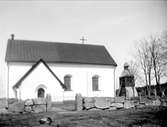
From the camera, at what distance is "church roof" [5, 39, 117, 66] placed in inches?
1166

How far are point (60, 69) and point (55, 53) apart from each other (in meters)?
2.88

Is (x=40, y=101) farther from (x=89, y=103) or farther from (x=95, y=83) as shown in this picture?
(x=95, y=83)

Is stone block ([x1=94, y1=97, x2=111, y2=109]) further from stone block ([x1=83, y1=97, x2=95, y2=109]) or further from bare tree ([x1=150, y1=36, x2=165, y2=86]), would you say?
bare tree ([x1=150, y1=36, x2=165, y2=86])

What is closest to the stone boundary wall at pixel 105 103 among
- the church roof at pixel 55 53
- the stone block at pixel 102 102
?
the stone block at pixel 102 102

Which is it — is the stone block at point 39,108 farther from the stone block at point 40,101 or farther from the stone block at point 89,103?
the stone block at point 89,103

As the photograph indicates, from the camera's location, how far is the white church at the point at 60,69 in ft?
83.1

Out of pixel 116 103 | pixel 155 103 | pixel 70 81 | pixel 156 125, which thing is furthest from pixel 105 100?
pixel 70 81

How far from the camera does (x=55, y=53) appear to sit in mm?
31938

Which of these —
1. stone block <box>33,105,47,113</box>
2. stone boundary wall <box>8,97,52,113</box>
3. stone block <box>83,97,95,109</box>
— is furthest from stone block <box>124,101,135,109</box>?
stone block <box>33,105,47,113</box>

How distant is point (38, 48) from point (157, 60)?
16.6 m

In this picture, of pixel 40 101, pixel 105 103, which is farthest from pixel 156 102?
pixel 40 101

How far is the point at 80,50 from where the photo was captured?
114ft

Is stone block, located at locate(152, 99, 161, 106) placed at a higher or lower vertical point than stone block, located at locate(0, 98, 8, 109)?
lower

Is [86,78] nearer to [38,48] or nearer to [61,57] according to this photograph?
[61,57]
